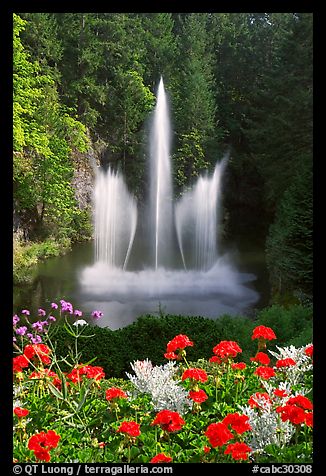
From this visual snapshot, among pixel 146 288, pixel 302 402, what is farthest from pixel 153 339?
pixel 302 402

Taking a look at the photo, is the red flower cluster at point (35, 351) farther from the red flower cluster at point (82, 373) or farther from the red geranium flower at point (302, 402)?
the red geranium flower at point (302, 402)

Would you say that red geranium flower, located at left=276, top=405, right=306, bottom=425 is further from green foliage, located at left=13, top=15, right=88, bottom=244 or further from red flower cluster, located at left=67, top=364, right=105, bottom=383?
green foliage, located at left=13, top=15, right=88, bottom=244

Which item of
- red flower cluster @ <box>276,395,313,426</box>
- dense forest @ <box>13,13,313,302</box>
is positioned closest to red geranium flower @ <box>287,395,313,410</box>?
red flower cluster @ <box>276,395,313,426</box>

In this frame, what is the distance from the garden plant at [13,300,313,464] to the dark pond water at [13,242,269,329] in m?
1.76

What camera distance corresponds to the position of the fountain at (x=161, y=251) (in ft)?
17.9

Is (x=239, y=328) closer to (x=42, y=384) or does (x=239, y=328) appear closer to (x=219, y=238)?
(x=219, y=238)

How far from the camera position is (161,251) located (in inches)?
228

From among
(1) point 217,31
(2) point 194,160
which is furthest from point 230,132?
(1) point 217,31

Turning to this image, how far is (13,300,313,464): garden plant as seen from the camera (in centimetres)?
245

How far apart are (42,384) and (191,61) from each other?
12.8 feet

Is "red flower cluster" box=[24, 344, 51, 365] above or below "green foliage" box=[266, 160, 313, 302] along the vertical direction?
below

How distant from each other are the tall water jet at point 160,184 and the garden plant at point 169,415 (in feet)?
7.62

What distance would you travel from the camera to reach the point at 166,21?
210 inches

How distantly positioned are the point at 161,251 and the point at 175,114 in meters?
1.50
